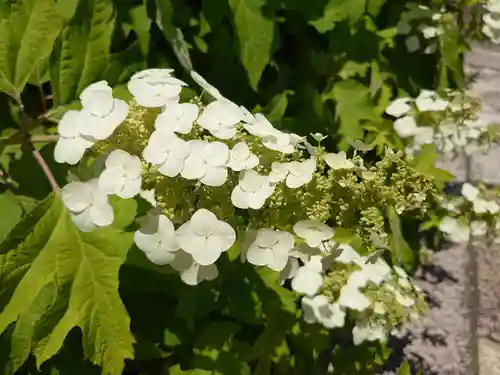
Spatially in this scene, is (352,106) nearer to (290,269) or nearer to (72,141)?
(290,269)

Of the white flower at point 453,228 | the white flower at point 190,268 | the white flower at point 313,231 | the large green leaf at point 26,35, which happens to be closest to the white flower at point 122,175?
the white flower at point 190,268

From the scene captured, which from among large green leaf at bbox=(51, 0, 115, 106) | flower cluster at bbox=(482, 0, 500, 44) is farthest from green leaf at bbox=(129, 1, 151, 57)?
flower cluster at bbox=(482, 0, 500, 44)

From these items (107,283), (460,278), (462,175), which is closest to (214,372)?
(107,283)

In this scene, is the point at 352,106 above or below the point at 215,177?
below

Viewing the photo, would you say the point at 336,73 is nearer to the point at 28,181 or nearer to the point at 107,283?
the point at 28,181

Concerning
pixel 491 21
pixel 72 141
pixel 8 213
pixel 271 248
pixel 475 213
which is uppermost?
pixel 72 141

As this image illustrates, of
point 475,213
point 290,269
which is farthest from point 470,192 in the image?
point 290,269

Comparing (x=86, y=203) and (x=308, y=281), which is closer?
(x=86, y=203)
